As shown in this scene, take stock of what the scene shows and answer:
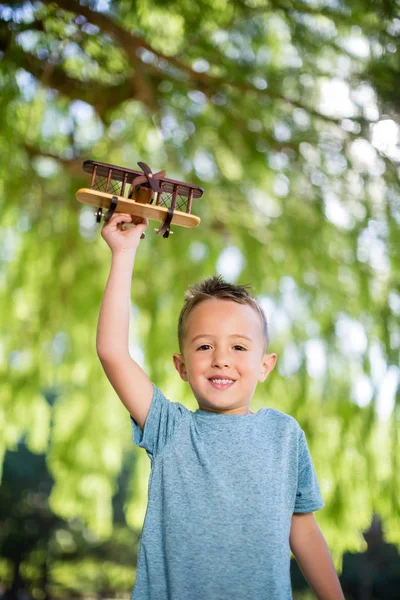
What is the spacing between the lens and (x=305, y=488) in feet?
4.48

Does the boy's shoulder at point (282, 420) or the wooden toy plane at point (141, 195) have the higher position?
the wooden toy plane at point (141, 195)

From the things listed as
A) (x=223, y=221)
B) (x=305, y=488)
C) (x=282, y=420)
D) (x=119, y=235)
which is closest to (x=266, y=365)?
(x=282, y=420)

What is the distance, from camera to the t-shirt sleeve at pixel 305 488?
1.36m

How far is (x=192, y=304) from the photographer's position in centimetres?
145

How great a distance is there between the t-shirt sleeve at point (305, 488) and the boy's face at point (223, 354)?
15 centimetres

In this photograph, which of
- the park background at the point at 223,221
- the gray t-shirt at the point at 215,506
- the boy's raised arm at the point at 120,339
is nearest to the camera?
the gray t-shirt at the point at 215,506

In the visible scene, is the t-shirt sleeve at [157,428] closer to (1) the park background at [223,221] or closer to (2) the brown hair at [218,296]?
(2) the brown hair at [218,296]

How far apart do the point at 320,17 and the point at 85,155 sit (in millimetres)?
1194

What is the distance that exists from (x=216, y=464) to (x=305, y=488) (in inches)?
9.0

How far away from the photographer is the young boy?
119 cm

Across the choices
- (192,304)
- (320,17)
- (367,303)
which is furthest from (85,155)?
(192,304)

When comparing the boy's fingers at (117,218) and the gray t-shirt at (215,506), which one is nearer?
the gray t-shirt at (215,506)

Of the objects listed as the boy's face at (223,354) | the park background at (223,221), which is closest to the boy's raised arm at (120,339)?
the boy's face at (223,354)

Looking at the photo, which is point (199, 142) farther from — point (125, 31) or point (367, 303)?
point (367, 303)
